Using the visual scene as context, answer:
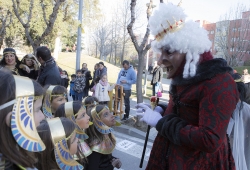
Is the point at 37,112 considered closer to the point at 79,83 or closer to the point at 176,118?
the point at 176,118

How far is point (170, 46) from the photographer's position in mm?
1612

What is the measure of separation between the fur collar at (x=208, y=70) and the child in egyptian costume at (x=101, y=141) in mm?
1256

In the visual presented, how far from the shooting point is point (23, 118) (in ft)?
3.34

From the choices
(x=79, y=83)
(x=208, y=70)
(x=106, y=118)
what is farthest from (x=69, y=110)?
(x=79, y=83)

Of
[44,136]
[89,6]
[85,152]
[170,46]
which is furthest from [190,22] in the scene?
[89,6]

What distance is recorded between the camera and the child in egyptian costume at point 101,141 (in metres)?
2.38

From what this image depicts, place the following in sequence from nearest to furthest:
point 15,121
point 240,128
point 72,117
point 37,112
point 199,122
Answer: point 15,121 → point 37,112 → point 199,122 → point 240,128 → point 72,117

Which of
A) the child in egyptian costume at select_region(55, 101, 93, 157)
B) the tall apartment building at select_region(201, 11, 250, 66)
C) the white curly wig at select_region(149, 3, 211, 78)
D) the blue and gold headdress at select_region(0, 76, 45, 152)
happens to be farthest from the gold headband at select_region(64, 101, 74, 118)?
the tall apartment building at select_region(201, 11, 250, 66)

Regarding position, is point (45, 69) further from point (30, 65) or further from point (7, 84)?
point (7, 84)

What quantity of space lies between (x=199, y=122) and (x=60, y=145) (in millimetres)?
892

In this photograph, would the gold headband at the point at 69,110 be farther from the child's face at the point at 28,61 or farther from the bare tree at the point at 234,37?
the bare tree at the point at 234,37

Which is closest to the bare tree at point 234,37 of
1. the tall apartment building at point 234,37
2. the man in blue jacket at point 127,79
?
the tall apartment building at point 234,37

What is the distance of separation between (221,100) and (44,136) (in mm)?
1078

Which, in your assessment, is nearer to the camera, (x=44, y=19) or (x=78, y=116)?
(x=78, y=116)
